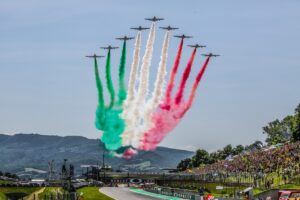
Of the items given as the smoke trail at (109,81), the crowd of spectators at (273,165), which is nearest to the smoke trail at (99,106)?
the smoke trail at (109,81)

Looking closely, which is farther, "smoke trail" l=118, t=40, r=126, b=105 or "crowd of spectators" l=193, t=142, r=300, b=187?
"smoke trail" l=118, t=40, r=126, b=105

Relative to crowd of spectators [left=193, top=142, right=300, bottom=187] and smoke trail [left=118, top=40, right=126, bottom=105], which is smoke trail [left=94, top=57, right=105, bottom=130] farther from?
crowd of spectators [left=193, top=142, right=300, bottom=187]

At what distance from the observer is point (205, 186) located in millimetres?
169125

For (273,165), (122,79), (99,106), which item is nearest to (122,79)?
(122,79)

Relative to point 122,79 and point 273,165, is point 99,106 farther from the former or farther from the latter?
point 273,165

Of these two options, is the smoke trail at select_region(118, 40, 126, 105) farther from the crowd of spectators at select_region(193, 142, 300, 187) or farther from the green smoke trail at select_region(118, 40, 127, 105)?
the crowd of spectators at select_region(193, 142, 300, 187)

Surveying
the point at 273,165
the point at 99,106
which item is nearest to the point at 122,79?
the point at 99,106

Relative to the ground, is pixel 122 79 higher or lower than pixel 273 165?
higher

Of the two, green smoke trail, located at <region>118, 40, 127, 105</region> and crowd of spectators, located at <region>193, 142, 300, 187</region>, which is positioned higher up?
green smoke trail, located at <region>118, 40, 127, 105</region>

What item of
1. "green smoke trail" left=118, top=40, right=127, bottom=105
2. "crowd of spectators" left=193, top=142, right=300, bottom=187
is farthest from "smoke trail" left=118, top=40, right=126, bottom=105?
"crowd of spectators" left=193, top=142, right=300, bottom=187

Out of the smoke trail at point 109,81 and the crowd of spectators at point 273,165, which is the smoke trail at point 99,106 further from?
the crowd of spectators at point 273,165

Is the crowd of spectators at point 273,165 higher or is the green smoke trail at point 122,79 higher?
the green smoke trail at point 122,79

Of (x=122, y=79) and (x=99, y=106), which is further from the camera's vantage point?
(x=99, y=106)

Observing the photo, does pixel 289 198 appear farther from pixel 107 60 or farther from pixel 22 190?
pixel 22 190
